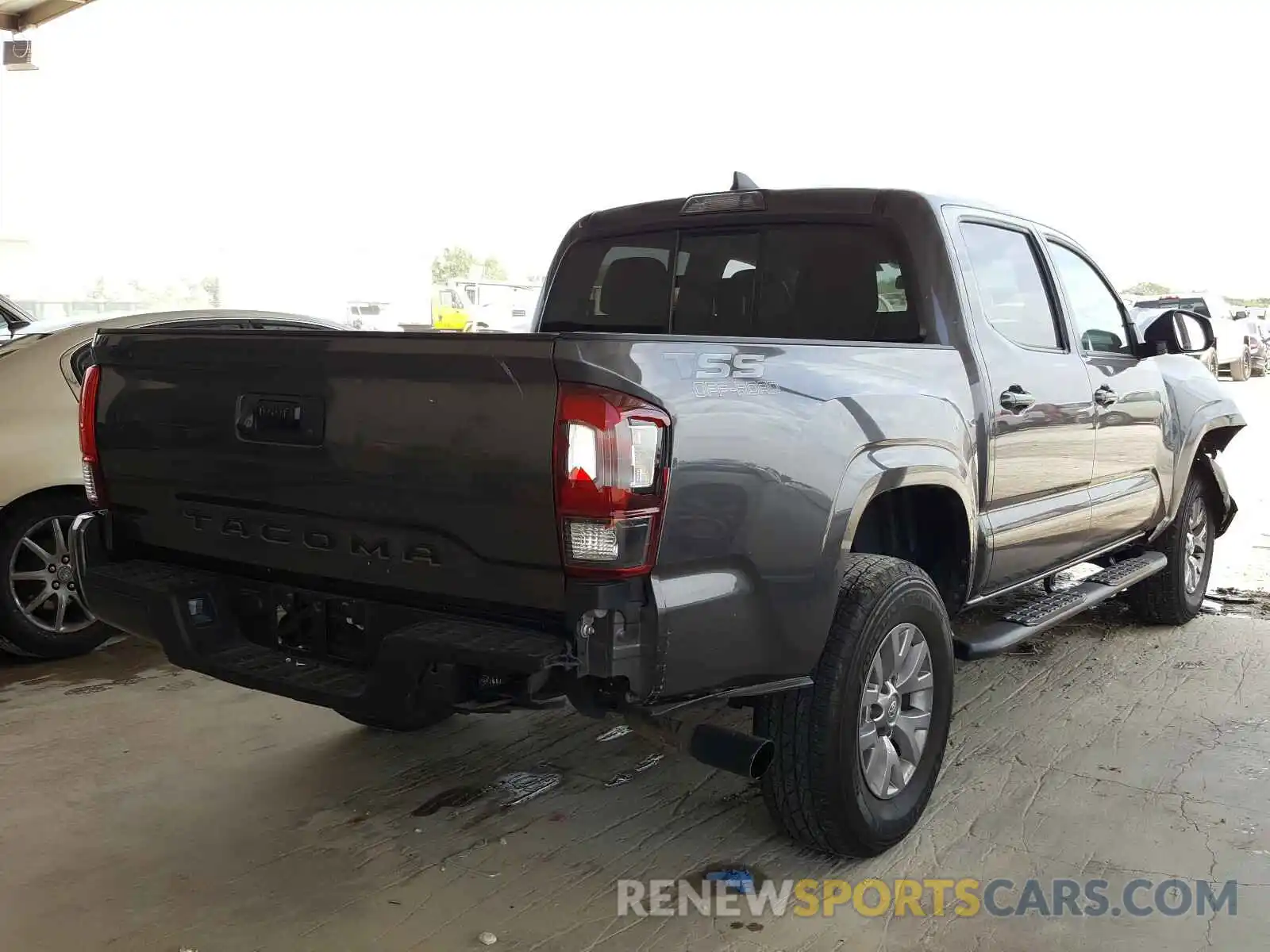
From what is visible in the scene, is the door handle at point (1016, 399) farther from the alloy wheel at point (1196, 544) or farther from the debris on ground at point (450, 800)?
the alloy wheel at point (1196, 544)

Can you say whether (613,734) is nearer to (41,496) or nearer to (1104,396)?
(1104,396)

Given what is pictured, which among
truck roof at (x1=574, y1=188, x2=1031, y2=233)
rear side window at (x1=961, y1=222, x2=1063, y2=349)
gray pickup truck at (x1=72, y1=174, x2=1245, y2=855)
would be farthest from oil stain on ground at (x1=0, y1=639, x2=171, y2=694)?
rear side window at (x1=961, y1=222, x2=1063, y2=349)

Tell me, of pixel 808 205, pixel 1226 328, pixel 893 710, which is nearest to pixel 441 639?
pixel 893 710

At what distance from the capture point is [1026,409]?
151 inches

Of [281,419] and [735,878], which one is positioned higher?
[281,419]

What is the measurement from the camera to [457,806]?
3.46 metres

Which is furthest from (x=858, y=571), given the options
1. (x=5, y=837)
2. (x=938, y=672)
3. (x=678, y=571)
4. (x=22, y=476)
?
(x=22, y=476)

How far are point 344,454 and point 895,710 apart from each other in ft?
5.60

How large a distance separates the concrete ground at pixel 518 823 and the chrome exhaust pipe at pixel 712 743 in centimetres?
49

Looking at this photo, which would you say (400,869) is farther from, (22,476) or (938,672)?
(22,476)

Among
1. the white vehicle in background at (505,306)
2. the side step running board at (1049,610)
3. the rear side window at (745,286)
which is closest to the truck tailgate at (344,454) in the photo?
the rear side window at (745,286)

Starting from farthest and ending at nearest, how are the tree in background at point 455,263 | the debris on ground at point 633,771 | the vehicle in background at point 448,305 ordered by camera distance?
1. the tree in background at point 455,263
2. the vehicle in background at point 448,305
3. the debris on ground at point 633,771

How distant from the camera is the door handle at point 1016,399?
3703mm

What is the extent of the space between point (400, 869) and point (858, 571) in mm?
1521
